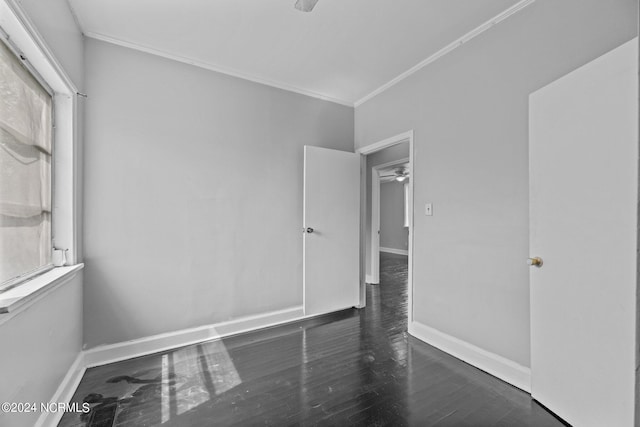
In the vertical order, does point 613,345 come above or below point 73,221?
below

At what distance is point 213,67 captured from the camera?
261cm

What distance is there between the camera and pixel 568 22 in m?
1.63

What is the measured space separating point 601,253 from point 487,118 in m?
1.17

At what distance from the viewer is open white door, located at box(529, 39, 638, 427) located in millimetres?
1230

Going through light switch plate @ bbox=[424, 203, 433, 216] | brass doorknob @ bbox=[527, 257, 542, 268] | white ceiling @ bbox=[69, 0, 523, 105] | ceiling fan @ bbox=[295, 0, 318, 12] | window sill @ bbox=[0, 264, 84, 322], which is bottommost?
window sill @ bbox=[0, 264, 84, 322]

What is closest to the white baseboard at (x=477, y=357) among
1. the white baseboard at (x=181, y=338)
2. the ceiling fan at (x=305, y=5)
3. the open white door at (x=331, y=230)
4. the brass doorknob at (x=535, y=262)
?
the brass doorknob at (x=535, y=262)

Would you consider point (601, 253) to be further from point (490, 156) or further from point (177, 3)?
point (177, 3)

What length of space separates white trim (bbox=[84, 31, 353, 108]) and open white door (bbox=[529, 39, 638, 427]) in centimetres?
213

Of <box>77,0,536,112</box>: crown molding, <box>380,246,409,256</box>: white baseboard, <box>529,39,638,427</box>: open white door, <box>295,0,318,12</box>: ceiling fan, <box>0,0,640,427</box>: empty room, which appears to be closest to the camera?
Answer: <box>529,39,638,427</box>: open white door

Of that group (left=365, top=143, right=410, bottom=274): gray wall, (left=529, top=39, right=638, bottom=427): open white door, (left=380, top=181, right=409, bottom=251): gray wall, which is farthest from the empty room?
(left=380, top=181, right=409, bottom=251): gray wall

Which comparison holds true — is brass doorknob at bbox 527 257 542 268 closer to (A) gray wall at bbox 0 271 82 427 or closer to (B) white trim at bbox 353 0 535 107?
(B) white trim at bbox 353 0 535 107

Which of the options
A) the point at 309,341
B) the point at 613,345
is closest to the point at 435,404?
the point at 613,345

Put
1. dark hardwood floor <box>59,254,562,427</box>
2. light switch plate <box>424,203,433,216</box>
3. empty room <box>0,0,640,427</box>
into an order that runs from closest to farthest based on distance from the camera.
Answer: empty room <box>0,0,640,427</box> < dark hardwood floor <box>59,254,562,427</box> < light switch plate <box>424,203,433,216</box>

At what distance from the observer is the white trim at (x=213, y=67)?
2.20 metres
